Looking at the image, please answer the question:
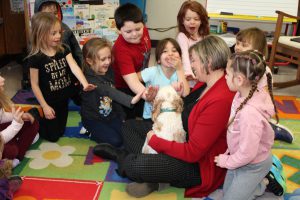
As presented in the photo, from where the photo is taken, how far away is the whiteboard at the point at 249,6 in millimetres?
4727

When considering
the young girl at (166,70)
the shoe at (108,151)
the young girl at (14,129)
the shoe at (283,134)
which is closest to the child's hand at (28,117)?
the young girl at (14,129)

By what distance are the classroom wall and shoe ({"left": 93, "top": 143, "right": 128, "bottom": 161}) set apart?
294cm

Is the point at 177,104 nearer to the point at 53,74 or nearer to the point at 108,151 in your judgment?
the point at 108,151

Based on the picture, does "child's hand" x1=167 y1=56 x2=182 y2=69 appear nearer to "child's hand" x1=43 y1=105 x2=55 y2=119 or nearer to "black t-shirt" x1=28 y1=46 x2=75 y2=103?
"black t-shirt" x1=28 y1=46 x2=75 y2=103

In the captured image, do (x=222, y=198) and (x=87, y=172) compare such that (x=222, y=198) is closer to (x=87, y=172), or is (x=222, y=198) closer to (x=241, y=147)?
(x=241, y=147)

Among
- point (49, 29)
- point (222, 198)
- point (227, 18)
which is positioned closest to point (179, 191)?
point (222, 198)

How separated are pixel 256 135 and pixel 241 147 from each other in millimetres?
95

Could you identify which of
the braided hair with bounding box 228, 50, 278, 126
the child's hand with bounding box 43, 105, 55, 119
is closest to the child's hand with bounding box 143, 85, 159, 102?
the braided hair with bounding box 228, 50, 278, 126

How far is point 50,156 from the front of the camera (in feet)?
8.34

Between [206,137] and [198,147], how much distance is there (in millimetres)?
73

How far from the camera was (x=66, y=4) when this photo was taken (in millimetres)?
3777

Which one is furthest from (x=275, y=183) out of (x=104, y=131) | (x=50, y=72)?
(x=50, y=72)

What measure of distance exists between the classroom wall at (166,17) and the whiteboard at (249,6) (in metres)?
0.15

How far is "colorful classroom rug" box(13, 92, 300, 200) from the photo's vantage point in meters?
2.15
